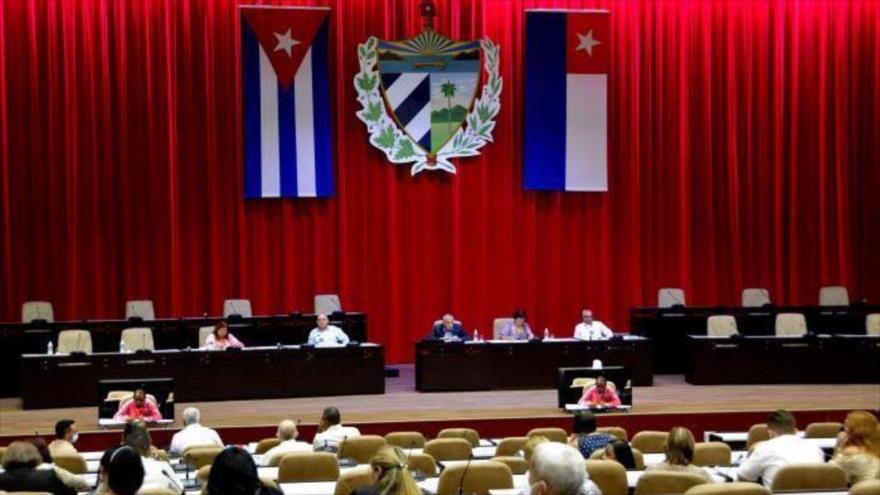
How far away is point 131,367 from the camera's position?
47.7 feet

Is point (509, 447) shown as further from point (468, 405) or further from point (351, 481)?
point (468, 405)

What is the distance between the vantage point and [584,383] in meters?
13.5

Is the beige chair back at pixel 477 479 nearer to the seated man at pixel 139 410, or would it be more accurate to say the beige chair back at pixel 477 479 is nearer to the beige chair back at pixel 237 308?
the seated man at pixel 139 410

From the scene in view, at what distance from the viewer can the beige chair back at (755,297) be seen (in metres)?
18.2

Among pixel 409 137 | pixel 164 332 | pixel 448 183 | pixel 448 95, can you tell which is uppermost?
pixel 448 95

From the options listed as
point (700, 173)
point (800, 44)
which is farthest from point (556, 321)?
point (800, 44)

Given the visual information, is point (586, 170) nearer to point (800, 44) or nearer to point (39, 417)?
point (800, 44)

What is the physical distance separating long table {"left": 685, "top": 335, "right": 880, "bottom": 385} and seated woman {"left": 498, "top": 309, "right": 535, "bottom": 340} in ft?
7.43

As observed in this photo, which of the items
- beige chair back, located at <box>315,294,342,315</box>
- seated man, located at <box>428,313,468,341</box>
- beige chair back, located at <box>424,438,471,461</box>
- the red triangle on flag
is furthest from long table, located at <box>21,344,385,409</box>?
beige chair back, located at <box>424,438,471,461</box>

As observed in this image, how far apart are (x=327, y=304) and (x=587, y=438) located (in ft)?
29.9

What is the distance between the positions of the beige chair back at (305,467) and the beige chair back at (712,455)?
2.51 meters

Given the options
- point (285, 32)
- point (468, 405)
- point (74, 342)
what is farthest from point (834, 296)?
point (74, 342)

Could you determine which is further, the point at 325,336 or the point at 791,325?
the point at 791,325

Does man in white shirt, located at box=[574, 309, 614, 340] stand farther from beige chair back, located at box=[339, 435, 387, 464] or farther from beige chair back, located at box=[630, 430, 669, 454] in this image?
beige chair back, located at box=[339, 435, 387, 464]
